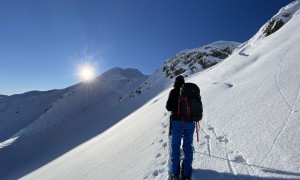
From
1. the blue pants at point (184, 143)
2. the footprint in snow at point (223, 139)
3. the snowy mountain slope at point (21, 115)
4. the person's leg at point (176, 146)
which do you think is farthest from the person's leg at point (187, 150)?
the snowy mountain slope at point (21, 115)

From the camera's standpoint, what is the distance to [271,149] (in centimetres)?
588

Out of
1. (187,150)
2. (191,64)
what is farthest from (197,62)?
(187,150)

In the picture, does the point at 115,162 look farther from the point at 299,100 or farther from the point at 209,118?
the point at 299,100

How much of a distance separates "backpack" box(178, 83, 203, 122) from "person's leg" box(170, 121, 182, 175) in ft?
0.95

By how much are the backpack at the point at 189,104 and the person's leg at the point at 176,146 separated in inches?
11.4

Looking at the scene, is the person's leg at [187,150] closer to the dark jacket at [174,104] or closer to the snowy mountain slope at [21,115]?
the dark jacket at [174,104]

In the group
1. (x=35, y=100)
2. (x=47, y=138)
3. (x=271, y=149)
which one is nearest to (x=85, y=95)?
(x=47, y=138)

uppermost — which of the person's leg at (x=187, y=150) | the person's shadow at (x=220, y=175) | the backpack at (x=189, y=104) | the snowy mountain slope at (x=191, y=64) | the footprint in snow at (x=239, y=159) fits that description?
the snowy mountain slope at (x=191, y=64)

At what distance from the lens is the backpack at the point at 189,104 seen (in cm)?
583

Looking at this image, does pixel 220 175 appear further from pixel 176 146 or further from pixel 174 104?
pixel 174 104

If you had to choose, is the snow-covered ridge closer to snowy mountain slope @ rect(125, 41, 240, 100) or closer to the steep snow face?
snowy mountain slope @ rect(125, 41, 240, 100)

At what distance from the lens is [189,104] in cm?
586

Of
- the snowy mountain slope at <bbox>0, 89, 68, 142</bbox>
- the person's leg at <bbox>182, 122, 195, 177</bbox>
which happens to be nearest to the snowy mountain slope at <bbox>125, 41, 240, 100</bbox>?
the person's leg at <bbox>182, 122, 195, 177</bbox>

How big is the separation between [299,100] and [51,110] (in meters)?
61.1
